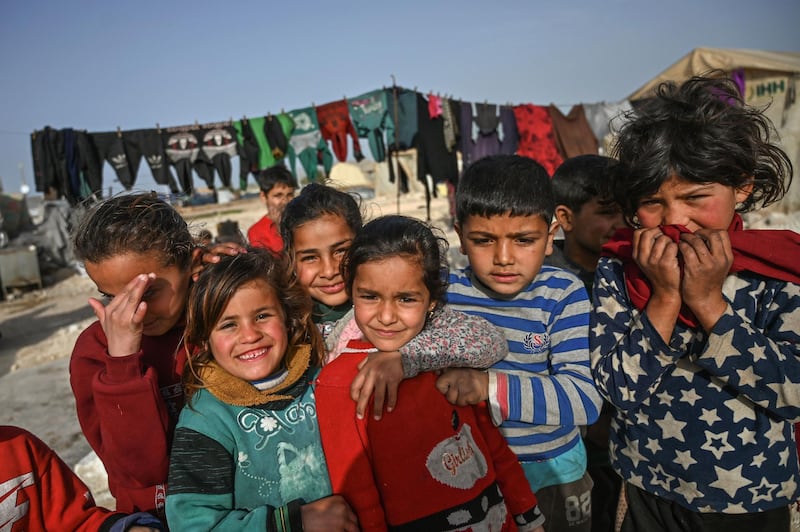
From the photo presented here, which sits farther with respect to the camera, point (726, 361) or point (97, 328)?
point (97, 328)

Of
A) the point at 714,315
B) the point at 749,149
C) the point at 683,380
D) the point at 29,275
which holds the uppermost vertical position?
the point at 749,149

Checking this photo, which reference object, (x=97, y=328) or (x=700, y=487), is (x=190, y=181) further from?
(x=700, y=487)

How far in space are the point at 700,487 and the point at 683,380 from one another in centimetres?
31

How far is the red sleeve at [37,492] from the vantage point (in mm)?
1254

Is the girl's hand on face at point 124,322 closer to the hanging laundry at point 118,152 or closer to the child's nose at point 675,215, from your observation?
the child's nose at point 675,215

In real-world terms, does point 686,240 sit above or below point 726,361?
above

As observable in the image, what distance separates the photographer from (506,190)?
1564 mm

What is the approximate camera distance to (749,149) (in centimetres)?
131

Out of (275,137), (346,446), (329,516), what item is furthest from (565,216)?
(275,137)

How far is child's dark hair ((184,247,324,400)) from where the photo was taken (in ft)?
4.62

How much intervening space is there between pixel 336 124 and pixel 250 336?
21.8ft

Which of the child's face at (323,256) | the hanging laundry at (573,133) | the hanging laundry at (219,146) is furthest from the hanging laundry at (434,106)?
the child's face at (323,256)

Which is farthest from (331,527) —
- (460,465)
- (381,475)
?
(460,465)

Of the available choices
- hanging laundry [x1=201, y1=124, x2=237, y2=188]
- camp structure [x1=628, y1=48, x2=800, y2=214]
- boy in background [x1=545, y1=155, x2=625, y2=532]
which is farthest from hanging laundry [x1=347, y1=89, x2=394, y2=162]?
boy in background [x1=545, y1=155, x2=625, y2=532]
